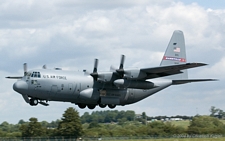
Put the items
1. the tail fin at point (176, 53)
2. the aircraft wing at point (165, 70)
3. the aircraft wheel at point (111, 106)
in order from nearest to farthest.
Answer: the aircraft wing at point (165, 70)
the aircraft wheel at point (111, 106)
the tail fin at point (176, 53)

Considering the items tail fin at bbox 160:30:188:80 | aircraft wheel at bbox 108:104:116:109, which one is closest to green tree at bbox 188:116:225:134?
tail fin at bbox 160:30:188:80

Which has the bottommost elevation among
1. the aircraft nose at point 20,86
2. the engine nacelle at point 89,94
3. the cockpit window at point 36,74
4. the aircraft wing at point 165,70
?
the engine nacelle at point 89,94

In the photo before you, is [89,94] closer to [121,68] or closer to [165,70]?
[121,68]

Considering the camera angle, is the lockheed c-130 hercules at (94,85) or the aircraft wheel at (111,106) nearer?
the lockheed c-130 hercules at (94,85)

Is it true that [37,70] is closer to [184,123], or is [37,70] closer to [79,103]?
[79,103]

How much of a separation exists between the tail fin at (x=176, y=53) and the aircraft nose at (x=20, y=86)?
12.1m

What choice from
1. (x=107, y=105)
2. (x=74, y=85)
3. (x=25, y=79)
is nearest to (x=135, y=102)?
(x=107, y=105)

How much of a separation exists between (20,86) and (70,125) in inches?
432

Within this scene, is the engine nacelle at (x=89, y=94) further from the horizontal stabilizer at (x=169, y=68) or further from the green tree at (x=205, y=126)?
the green tree at (x=205, y=126)

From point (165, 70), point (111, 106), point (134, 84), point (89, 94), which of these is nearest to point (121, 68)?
point (134, 84)

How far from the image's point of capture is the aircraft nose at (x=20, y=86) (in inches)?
1548

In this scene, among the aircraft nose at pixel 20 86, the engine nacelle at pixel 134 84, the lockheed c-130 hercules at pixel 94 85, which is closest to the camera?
the aircraft nose at pixel 20 86

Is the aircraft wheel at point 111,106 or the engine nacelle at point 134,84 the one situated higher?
the engine nacelle at point 134,84

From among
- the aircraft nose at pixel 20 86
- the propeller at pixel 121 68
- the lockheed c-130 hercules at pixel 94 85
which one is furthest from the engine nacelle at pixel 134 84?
the aircraft nose at pixel 20 86
